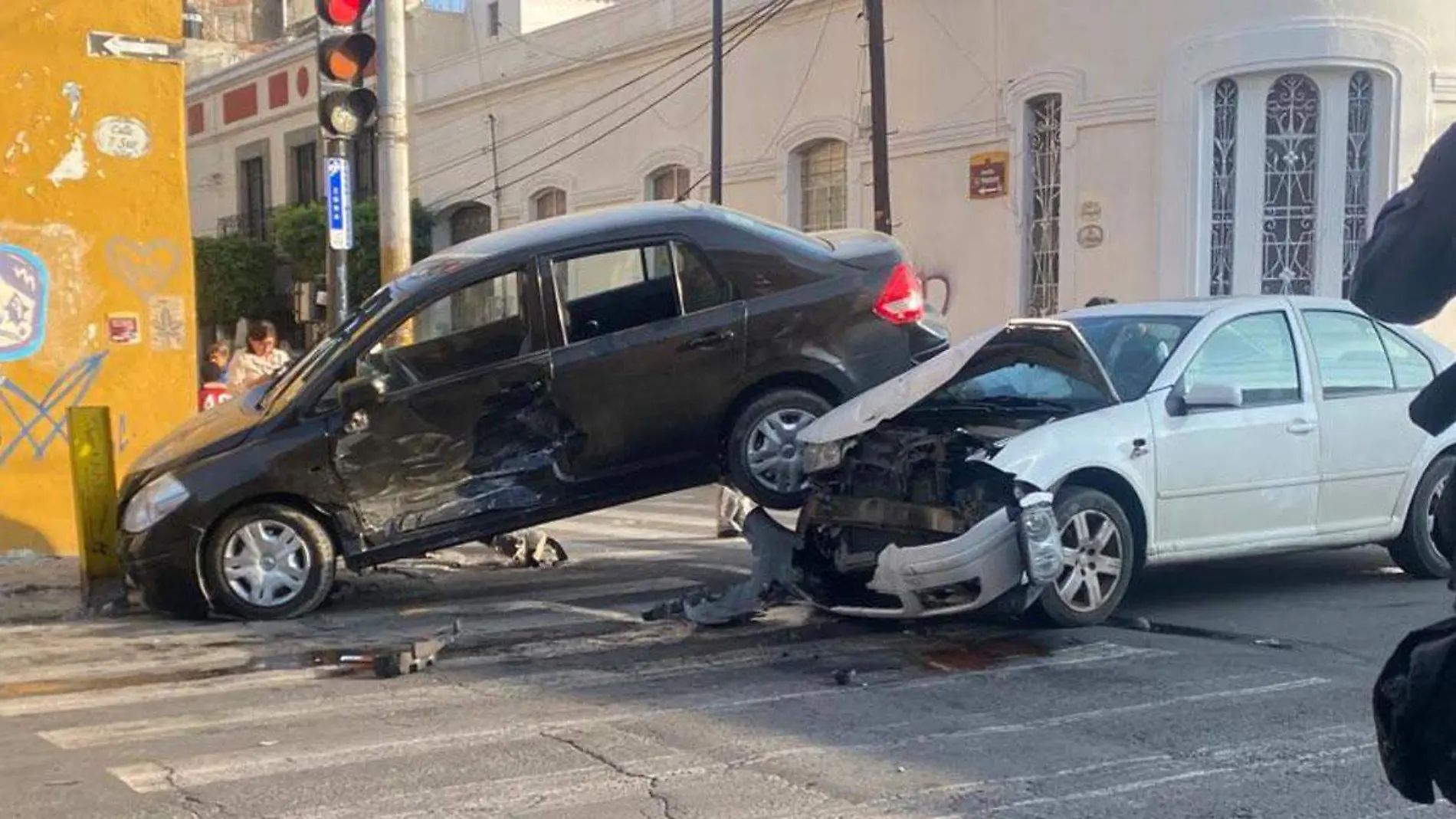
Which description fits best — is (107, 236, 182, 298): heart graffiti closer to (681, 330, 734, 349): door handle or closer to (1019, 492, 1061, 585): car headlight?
(681, 330, 734, 349): door handle

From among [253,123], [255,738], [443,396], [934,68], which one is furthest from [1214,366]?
[253,123]

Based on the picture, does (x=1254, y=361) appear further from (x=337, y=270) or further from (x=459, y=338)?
(x=337, y=270)

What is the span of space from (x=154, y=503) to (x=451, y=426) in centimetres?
159

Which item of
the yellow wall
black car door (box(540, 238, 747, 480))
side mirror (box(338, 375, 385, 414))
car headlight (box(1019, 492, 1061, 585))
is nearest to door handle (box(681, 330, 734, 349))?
black car door (box(540, 238, 747, 480))

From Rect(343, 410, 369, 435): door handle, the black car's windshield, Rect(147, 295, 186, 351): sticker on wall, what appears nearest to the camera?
the black car's windshield

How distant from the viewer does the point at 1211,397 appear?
306 inches

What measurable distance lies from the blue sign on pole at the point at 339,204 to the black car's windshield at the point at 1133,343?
17.6ft

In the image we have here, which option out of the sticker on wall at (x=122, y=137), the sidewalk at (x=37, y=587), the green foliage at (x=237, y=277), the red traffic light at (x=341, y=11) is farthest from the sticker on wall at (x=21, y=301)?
the green foliage at (x=237, y=277)

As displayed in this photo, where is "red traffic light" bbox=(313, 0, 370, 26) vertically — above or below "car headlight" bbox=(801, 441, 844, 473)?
above

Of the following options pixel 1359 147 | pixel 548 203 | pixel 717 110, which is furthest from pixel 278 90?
pixel 1359 147

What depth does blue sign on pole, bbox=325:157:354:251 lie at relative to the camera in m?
11.1

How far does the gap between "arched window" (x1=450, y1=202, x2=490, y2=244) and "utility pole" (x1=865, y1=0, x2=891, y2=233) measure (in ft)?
43.3

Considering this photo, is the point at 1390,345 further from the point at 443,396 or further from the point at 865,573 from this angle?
the point at 443,396

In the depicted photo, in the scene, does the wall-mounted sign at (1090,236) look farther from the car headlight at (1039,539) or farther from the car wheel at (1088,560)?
the car headlight at (1039,539)
